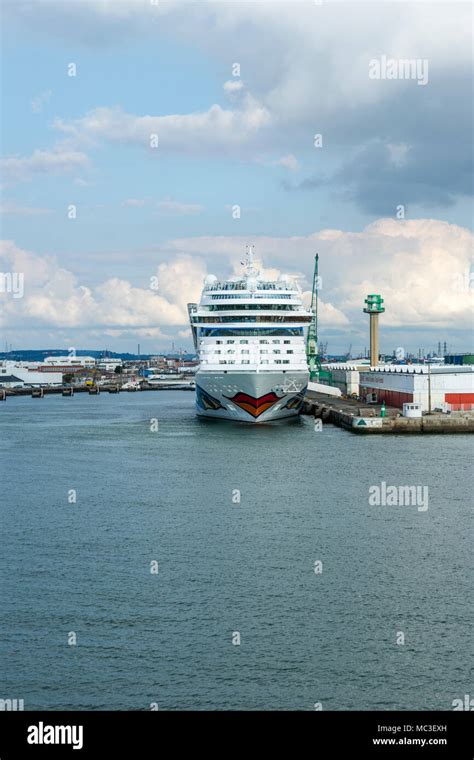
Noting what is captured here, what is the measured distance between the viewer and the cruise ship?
63438mm

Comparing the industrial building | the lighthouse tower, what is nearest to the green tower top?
the lighthouse tower

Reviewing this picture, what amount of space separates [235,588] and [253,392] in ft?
127

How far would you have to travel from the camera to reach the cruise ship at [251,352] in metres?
63.4

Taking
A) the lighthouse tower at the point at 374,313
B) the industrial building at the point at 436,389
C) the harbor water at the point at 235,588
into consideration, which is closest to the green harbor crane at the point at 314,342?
the lighthouse tower at the point at 374,313

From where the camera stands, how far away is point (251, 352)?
6500 cm

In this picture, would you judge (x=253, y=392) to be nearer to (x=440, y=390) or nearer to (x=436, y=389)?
(x=436, y=389)

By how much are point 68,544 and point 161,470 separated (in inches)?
674

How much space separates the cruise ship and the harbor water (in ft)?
55.2

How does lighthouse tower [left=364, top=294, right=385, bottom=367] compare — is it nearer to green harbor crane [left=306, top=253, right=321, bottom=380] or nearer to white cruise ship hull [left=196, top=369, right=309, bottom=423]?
green harbor crane [left=306, top=253, right=321, bottom=380]

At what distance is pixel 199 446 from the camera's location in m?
55.6

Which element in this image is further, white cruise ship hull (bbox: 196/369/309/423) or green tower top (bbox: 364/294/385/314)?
green tower top (bbox: 364/294/385/314)

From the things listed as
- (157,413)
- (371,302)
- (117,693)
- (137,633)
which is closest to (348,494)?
(137,633)
